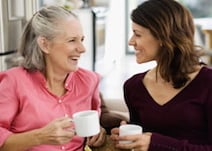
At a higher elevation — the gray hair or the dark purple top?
the gray hair

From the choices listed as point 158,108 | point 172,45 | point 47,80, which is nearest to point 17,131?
point 47,80

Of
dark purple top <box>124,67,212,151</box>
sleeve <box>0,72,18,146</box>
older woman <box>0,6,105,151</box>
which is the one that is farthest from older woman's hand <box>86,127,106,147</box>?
sleeve <box>0,72,18,146</box>

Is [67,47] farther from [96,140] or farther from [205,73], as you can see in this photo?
[205,73]

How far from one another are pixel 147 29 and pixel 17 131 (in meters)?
0.64

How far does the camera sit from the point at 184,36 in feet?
4.44

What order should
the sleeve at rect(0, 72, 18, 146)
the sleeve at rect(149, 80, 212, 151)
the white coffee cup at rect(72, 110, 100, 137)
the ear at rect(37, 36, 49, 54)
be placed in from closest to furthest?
the white coffee cup at rect(72, 110, 100, 137) → the sleeve at rect(149, 80, 212, 151) → the sleeve at rect(0, 72, 18, 146) → the ear at rect(37, 36, 49, 54)

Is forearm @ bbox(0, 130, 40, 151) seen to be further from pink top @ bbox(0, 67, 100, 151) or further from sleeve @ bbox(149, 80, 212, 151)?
sleeve @ bbox(149, 80, 212, 151)

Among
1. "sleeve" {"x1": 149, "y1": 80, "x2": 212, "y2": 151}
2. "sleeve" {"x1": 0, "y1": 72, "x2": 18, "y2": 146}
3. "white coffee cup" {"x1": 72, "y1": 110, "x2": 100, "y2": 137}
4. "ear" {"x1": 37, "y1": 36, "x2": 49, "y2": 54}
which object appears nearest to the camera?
"white coffee cup" {"x1": 72, "y1": 110, "x2": 100, "y2": 137}

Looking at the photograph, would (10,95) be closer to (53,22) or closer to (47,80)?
(47,80)

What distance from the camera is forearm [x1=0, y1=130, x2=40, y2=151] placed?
4.18 feet

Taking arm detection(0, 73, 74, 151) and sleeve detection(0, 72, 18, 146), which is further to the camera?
sleeve detection(0, 72, 18, 146)

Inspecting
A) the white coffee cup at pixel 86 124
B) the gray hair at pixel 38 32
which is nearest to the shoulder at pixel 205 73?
the white coffee cup at pixel 86 124

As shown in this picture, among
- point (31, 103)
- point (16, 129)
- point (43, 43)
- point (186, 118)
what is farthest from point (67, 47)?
point (186, 118)

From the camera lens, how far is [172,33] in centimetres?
135
